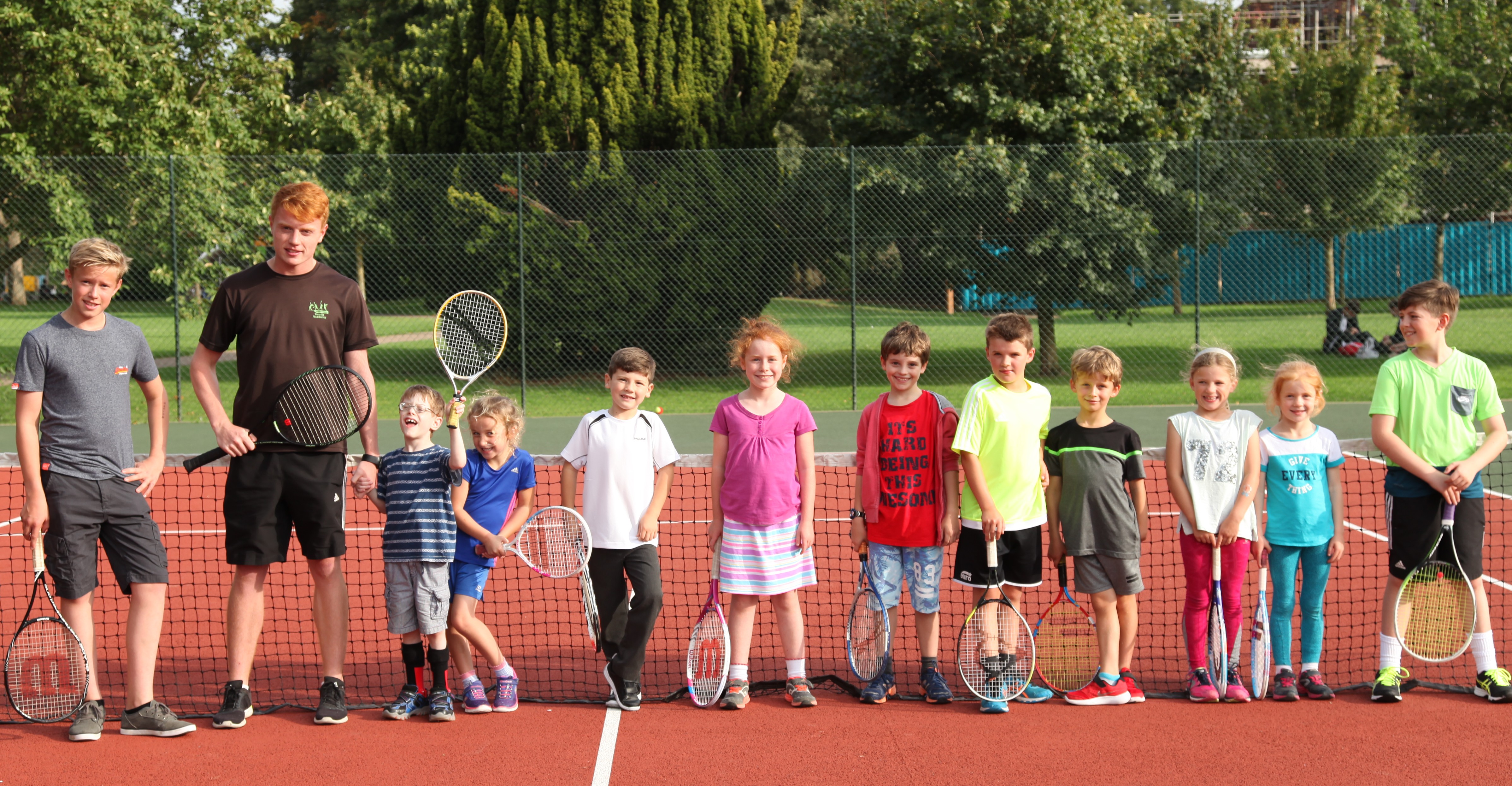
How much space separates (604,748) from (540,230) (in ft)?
30.3

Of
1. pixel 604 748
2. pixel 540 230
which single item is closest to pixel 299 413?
pixel 604 748

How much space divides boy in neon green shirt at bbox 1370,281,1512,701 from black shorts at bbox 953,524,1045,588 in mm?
1244

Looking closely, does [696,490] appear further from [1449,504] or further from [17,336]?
[17,336]

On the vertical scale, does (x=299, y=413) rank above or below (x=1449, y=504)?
above

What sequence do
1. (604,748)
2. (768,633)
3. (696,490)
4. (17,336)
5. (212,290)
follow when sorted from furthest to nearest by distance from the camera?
(17,336)
(212,290)
(696,490)
(768,633)
(604,748)

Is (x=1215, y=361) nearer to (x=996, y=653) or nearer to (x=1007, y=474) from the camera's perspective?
(x=1007, y=474)

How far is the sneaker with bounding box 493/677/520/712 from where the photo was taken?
14.2 feet

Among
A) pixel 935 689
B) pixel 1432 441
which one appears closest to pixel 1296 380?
pixel 1432 441

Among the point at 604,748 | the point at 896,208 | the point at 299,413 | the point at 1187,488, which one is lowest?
the point at 604,748

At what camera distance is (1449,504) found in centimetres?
426

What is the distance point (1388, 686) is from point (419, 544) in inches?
132

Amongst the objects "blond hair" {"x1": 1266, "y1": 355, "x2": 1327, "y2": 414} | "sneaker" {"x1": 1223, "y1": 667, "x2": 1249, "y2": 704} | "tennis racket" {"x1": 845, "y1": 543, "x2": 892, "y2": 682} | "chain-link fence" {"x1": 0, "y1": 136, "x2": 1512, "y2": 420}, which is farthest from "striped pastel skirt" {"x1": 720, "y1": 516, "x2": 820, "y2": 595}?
"chain-link fence" {"x1": 0, "y1": 136, "x2": 1512, "y2": 420}

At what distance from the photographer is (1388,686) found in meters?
4.30

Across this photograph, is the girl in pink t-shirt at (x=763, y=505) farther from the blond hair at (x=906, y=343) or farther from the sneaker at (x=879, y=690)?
the blond hair at (x=906, y=343)
